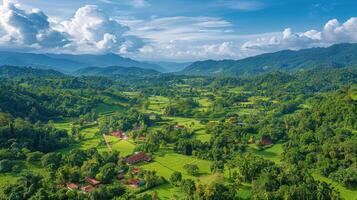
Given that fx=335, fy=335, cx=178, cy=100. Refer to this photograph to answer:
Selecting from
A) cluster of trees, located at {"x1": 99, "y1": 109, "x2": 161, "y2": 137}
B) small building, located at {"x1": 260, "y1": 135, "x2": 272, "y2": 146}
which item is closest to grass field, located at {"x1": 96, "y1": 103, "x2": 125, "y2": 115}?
cluster of trees, located at {"x1": 99, "y1": 109, "x2": 161, "y2": 137}

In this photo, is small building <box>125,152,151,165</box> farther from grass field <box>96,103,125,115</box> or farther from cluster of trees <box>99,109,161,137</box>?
grass field <box>96,103,125,115</box>

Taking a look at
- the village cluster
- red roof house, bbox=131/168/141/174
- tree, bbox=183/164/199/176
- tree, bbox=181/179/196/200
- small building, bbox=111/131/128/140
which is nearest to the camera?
tree, bbox=181/179/196/200

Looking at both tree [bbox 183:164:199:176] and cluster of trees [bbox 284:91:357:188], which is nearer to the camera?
cluster of trees [bbox 284:91:357:188]

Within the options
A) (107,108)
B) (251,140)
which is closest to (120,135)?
(251,140)

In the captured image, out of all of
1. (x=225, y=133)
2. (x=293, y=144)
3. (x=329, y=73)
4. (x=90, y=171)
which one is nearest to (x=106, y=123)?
(x=225, y=133)

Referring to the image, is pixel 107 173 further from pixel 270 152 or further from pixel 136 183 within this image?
pixel 270 152

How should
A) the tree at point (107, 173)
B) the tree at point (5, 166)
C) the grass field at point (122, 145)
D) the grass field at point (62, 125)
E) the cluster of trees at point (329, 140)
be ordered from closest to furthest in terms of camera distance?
the tree at point (107, 173), the tree at point (5, 166), the cluster of trees at point (329, 140), the grass field at point (122, 145), the grass field at point (62, 125)

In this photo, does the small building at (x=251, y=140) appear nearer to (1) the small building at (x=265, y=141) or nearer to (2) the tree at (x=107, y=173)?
(1) the small building at (x=265, y=141)

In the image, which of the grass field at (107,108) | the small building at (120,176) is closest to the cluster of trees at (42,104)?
the grass field at (107,108)

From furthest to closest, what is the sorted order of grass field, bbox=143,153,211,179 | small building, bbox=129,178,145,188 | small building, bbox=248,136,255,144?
small building, bbox=248,136,255,144, grass field, bbox=143,153,211,179, small building, bbox=129,178,145,188
